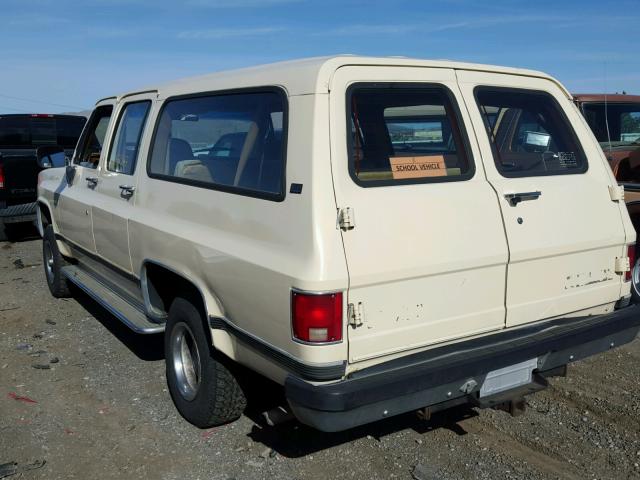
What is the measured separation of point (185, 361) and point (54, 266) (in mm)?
3152

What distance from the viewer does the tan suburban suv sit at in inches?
108

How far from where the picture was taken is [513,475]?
10.6 ft

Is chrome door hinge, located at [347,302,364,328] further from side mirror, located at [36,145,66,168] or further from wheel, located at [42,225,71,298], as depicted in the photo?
side mirror, located at [36,145,66,168]

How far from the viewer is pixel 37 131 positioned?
10586 mm

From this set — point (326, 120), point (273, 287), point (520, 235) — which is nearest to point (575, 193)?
point (520, 235)

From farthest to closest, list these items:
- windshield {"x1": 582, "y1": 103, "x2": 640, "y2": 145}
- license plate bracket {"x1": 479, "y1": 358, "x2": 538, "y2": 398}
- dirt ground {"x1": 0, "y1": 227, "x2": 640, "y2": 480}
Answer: windshield {"x1": 582, "y1": 103, "x2": 640, "y2": 145}, dirt ground {"x1": 0, "y1": 227, "x2": 640, "y2": 480}, license plate bracket {"x1": 479, "y1": 358, "x2": 538, "y2": 398}

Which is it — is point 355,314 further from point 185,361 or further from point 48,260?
point 48,260

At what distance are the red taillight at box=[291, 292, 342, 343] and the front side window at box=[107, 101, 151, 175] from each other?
216cm

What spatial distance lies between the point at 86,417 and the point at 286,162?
2269 millimetres

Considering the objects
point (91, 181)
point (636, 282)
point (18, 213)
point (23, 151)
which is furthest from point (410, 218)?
point (23, 151)

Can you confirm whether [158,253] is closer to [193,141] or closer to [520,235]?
[193,141]

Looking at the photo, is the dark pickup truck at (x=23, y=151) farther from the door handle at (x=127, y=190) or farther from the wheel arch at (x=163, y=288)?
the wheel arch at (x=163, y=288)

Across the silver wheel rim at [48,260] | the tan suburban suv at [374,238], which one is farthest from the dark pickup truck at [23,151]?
the tan suburban suv at [374,238]

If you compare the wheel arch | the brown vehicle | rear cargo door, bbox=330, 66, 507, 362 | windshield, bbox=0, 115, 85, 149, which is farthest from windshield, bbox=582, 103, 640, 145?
windshield, bbox=0, 115, 85, 149
